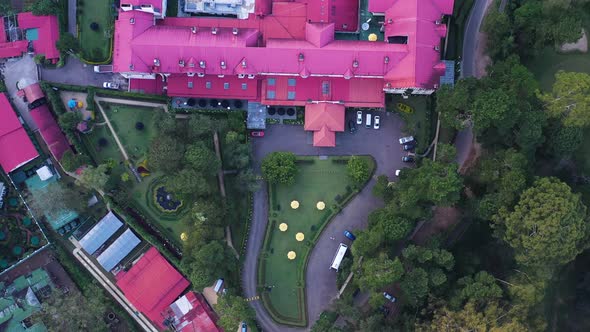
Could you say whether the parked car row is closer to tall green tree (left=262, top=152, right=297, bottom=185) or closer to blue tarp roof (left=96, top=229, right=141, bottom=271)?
tall green tree (left=262, top=152, right=297, bottom=185)

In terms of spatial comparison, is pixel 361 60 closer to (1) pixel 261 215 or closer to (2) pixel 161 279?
(1) pixel 261 215

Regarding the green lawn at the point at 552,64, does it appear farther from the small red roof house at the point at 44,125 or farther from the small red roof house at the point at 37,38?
the small red roof house at the point at 37,38

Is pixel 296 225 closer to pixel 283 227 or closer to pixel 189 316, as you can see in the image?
pixel 283 227

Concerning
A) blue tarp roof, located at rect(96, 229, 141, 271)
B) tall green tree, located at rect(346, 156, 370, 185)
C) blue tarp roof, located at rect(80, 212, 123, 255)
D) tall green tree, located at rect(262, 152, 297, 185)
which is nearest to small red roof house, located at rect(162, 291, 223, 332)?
blue tarp roof, located at rect(96, 229, 141, 271)

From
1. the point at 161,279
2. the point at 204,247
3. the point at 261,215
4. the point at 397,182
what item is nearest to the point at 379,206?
the point at 397,182

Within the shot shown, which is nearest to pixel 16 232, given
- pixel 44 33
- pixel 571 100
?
pixel 44 33
